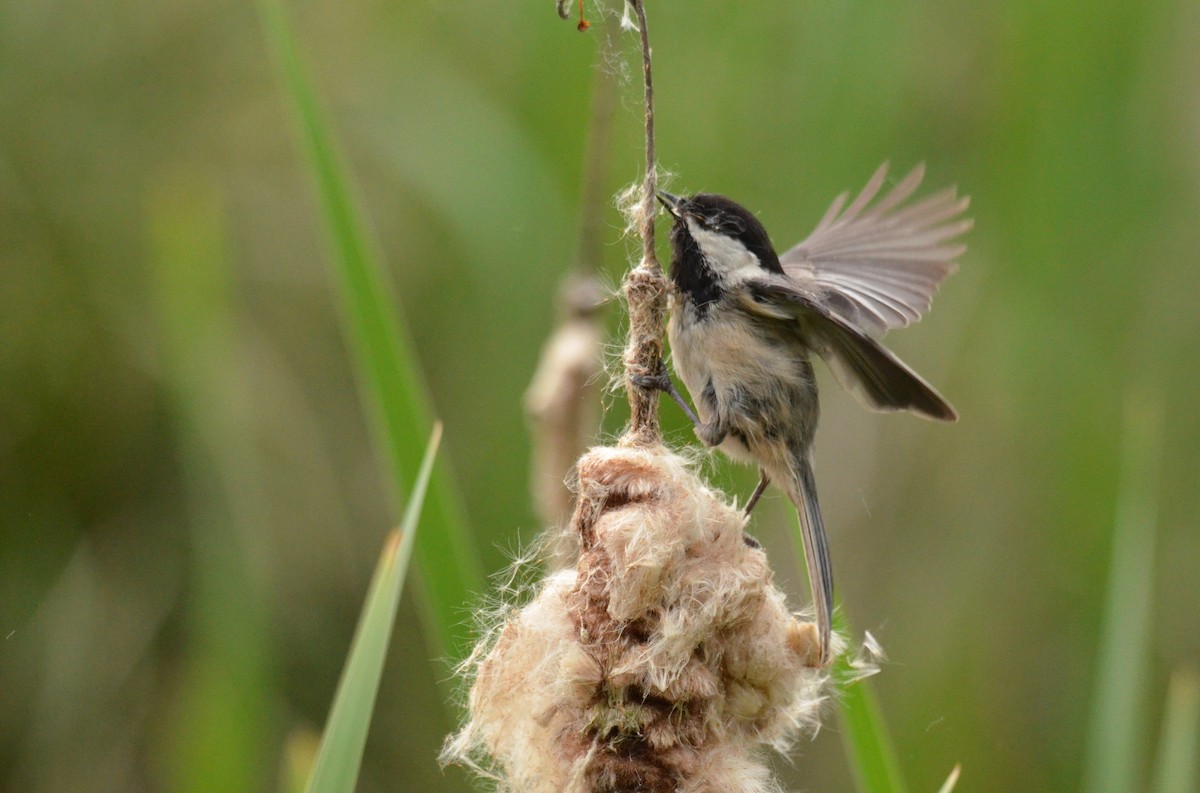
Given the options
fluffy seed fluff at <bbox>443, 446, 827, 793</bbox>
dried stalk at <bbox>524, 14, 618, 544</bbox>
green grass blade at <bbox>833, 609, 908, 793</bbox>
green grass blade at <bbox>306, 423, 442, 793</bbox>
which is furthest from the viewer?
dried stalk at <bbox>524, 14, 618, 544</bbox>

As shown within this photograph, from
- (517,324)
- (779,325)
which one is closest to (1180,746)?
(779,325)

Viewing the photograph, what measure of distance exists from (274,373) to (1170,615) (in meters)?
2.92

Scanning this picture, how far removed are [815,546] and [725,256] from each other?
558mm

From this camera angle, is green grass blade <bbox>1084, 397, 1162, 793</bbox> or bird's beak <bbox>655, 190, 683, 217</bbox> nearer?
green grass blade <bbox>1084, 397, 1162, 793</bbox>

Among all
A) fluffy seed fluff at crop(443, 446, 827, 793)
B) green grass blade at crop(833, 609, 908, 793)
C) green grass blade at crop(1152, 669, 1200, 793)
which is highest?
fluffy seed fluff at crop(443, 446, 827, 793)

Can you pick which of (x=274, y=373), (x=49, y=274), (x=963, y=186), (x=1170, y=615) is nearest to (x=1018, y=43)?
(x=963, y=186)

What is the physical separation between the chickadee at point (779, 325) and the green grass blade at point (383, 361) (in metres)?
0.42

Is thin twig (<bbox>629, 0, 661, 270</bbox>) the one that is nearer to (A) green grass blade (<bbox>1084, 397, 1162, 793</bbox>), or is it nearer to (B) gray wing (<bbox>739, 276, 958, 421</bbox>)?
(B) gray wing (<bbox>739, 276, 958, 421</bbox>)

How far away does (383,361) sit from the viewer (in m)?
1.74

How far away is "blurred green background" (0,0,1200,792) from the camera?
314 centimetres

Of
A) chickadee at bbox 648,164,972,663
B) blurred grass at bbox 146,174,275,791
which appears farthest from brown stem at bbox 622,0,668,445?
blurred grass at bbox 146,174,275,791

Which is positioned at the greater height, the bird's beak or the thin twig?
the bird's beak

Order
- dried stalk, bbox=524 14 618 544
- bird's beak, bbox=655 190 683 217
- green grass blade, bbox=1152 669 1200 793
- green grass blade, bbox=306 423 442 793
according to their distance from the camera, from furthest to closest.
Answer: dried stalk, bbox=524 14 618 544, bird's beak, bbox=655 190 683 217, green grass blade, bbox=1152 669 1200 793, green grass blade, bbox=306 423 442 793

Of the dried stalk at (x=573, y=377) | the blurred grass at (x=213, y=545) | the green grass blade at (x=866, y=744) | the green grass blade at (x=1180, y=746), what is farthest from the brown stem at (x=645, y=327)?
the blurred grass at (x=213, y=545)
